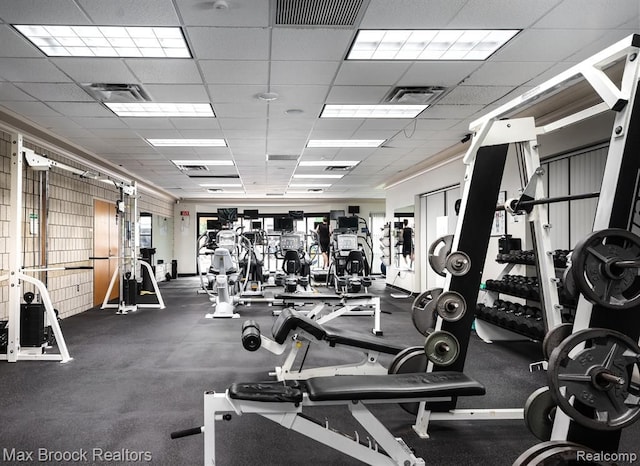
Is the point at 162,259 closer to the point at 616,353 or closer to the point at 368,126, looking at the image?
the point at 368,126

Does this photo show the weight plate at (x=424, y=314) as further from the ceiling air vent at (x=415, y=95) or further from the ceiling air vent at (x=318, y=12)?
the ceiling air vent at (x=415, y=95)

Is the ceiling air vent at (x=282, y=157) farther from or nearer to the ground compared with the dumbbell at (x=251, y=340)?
farther from the ground

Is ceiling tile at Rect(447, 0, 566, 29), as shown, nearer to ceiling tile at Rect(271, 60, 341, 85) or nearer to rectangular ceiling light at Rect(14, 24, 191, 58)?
ceiling tile at Rect(271, 60, 341, 85)

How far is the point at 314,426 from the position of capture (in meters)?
1.87

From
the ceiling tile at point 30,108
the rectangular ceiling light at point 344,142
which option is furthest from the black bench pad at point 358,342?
the ceiling tile at point 30,108

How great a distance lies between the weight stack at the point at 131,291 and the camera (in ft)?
23.1

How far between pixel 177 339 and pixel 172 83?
2.88m

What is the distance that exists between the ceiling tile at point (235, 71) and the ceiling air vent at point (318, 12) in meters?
0.71

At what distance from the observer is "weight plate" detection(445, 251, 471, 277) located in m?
2.54

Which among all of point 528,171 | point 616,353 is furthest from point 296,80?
point 616,353

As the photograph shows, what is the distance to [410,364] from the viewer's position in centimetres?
269

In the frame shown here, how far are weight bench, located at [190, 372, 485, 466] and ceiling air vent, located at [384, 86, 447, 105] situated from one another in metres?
2.97

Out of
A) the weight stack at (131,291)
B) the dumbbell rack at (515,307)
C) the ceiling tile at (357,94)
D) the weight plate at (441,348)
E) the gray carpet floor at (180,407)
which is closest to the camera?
the gray carpet floor at (180,407)

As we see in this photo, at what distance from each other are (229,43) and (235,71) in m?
0.53
